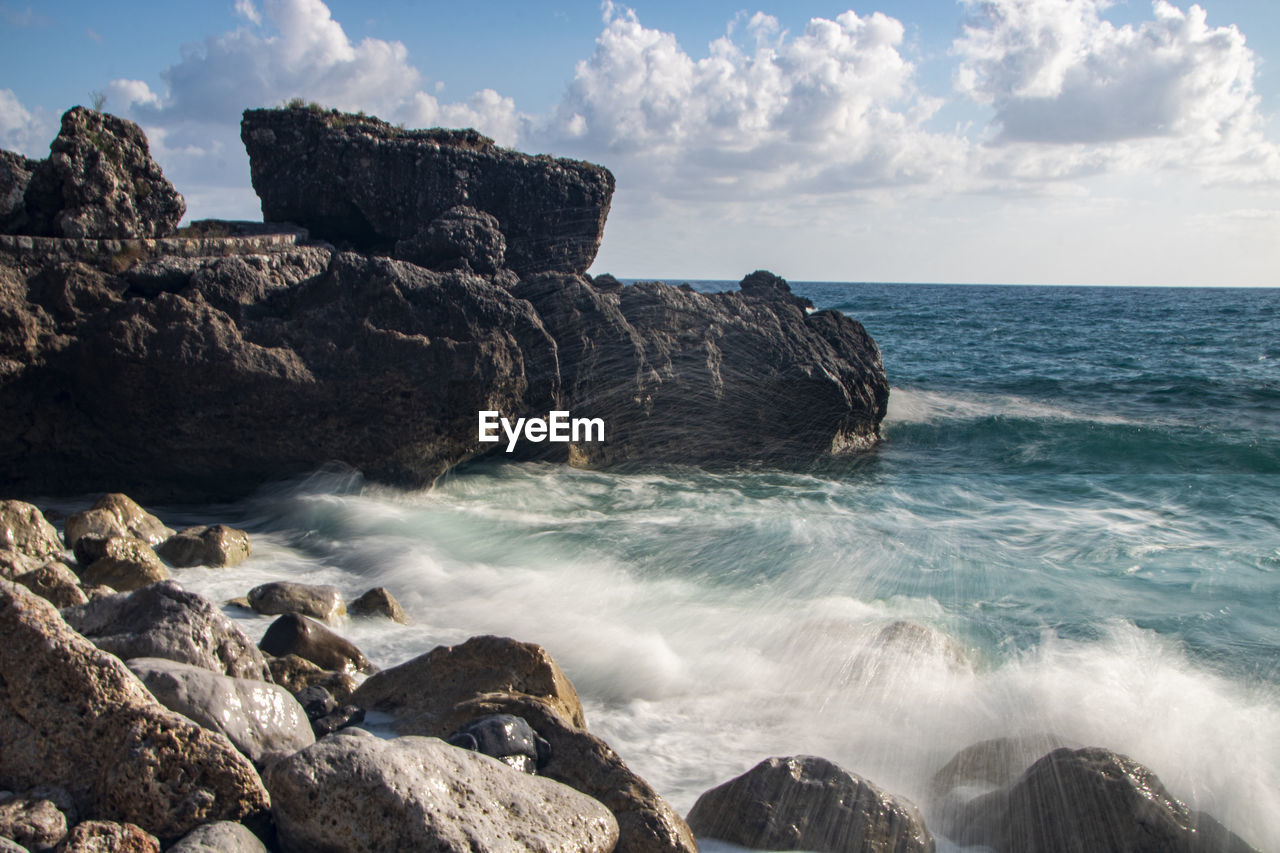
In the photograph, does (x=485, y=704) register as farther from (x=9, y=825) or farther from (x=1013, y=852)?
(x=1013, y=852)

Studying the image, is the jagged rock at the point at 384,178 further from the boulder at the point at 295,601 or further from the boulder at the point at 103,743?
the boulder at the point at 103,743

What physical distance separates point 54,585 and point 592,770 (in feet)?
10.7

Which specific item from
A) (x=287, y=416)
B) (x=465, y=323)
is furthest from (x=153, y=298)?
(x=465, y=323)

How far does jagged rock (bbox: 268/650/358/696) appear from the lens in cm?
431

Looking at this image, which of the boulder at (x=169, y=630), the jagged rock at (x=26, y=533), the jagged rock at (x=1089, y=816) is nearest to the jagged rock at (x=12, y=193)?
the jagged rock at (x=26, y=533)

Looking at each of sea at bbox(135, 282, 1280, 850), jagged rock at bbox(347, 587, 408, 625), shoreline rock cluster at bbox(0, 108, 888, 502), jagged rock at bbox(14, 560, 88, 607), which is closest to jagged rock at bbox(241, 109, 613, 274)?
shoreline rock cluster at bbox(0, 108, 888, 502)

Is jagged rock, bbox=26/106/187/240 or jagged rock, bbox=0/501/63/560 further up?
jagged rock, bbox=26/106/187/240

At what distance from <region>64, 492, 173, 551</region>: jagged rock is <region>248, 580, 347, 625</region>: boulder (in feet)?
4.34

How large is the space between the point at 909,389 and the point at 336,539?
1313 cm

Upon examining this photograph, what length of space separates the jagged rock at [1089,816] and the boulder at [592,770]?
51.2 inches

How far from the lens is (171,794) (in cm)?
263

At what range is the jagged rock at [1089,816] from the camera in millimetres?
3447

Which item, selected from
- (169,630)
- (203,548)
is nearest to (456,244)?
(203,548)

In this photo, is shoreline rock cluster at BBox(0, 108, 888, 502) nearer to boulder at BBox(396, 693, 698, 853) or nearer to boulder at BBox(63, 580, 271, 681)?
boulder at BBox(63, 580, 271, 681)
